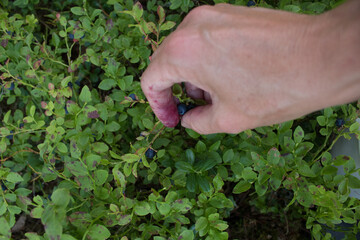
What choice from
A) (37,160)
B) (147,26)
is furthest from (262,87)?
(37,160)

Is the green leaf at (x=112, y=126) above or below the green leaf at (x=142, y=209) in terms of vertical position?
above

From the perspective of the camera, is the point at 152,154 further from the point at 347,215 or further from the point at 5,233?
the point at 347,215

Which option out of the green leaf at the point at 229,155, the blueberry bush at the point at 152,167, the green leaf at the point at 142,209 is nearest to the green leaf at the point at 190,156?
the blueberry bush at the point at 152,167

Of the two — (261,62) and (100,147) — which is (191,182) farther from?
(261,62)

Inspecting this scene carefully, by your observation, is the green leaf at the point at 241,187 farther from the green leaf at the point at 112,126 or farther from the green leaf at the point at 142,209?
the green leaf at the point at 112,126

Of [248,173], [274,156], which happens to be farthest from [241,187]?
[274,156]

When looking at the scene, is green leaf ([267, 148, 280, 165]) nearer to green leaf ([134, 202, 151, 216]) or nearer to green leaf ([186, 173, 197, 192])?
green leaf ([186, 173, 197, 192])

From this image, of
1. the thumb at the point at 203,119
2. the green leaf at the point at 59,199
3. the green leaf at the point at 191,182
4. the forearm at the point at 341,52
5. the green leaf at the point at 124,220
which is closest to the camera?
the forearm at the point at 341,52
